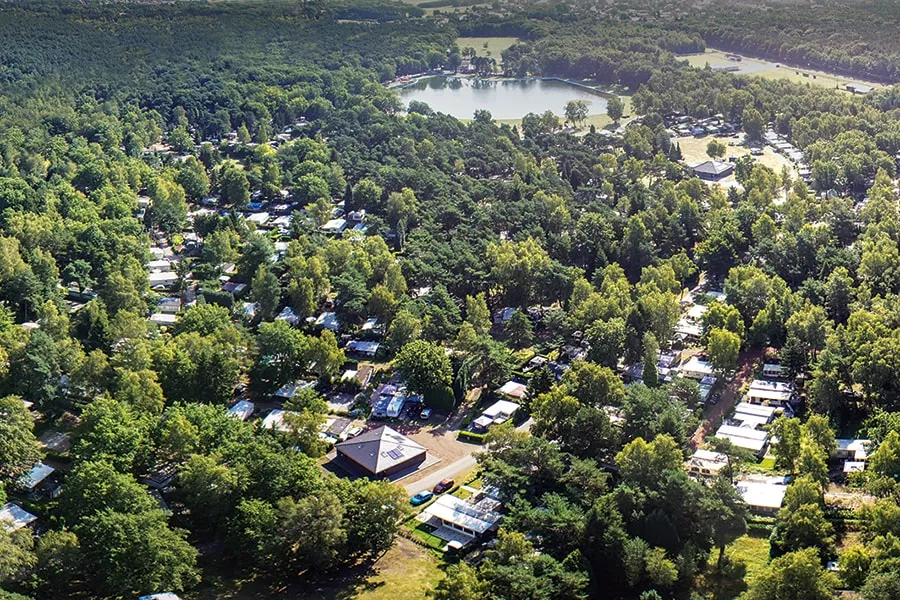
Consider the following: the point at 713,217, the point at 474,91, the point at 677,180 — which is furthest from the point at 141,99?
the point at 713,217

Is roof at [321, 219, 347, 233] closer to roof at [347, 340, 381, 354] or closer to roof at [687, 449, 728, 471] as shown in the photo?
roof at [347, 340, 381, 354]

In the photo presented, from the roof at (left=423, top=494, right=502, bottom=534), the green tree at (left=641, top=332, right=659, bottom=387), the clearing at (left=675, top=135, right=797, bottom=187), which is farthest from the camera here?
the clearing at (left=675, top=135, right=797, bottom=187)

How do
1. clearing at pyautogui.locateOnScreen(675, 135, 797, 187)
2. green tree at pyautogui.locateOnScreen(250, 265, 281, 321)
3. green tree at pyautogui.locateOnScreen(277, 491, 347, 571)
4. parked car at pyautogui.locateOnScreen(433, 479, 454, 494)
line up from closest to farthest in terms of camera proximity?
green tree at pyautogui.locateOnScreen(277, 491, 347, 571)
parked car at pyautogui.locateOnScreen(433, 479, 454, 494)
green tree at pyautogui.locateOnScreen(250, 265, 281, 321)
clearing at pyautogui.locateOnScreen(675, 135, 797, 187)

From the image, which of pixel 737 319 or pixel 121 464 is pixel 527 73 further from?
pixel 121 464

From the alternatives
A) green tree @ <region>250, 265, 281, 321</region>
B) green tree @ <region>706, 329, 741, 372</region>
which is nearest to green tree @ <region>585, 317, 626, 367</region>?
green tree @ <region>706, 329, 741, 372</region>

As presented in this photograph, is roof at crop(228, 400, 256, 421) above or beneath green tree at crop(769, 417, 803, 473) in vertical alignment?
beneath

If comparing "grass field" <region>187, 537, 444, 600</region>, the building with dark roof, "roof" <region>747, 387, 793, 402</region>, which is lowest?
"grass field" <region>187, 537, 444, 600</region>

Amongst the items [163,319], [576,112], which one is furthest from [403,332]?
[576,112]

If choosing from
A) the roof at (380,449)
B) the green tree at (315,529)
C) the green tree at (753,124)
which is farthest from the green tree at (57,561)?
the green tree at (753,124)
